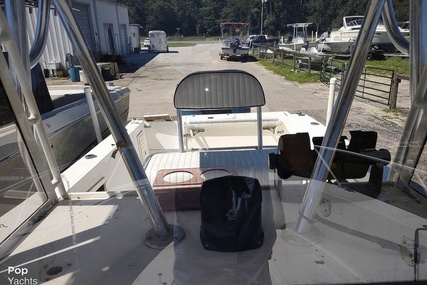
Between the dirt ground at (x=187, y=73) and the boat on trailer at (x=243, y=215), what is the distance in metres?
0.97

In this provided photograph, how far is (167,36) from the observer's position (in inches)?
88.7

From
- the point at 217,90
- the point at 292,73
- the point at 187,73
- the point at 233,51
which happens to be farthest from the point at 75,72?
the point at 292,73

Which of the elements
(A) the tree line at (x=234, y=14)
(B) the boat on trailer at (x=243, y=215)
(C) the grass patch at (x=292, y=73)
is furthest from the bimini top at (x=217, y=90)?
(C) the grass patch at (x=292, y=73)

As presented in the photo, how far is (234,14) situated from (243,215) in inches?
51.2

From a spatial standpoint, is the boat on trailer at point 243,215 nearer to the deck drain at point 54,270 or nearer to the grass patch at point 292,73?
the deck drain at point 54,270

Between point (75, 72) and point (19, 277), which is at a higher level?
point (75, 72)

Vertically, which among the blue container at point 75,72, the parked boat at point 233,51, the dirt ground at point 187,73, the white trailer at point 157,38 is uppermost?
the white trailer at point 157,38

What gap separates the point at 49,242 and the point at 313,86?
17.2 feet

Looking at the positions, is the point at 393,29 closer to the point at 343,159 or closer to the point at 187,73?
the point at 343,159

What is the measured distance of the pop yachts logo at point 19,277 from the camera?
0.97 metres

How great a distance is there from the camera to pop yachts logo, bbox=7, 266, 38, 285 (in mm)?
971

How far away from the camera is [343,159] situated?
4.07 ft

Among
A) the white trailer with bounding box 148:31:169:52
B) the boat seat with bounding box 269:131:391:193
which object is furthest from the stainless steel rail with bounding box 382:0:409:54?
the white trailer with bounding box 148:31:169:52

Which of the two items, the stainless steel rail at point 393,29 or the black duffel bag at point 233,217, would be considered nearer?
the black duffel bag at point 233,217
